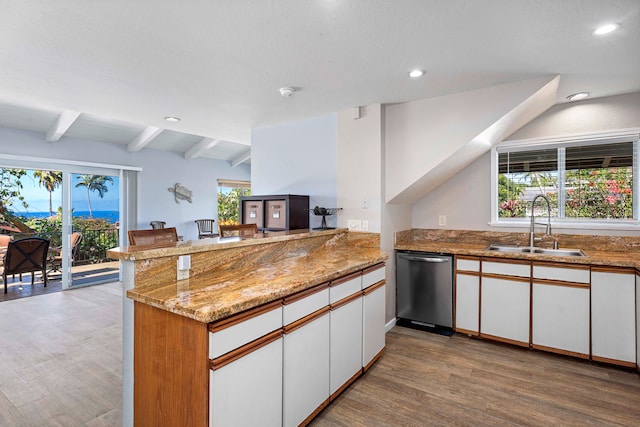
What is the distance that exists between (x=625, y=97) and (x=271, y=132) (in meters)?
3.70

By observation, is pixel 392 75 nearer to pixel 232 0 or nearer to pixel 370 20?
pixel 370 20

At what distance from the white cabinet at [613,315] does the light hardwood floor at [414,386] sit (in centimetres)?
15

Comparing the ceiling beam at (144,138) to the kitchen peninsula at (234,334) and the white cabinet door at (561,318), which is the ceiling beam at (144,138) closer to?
the kitchen peninsula at (234,334)

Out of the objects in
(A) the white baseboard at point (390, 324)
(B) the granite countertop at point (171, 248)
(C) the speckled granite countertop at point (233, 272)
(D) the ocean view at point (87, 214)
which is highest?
(D) the ocean view at point (87, 214)

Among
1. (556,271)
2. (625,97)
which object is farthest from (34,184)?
(625,97)

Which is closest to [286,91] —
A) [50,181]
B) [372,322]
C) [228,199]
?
[372,322]

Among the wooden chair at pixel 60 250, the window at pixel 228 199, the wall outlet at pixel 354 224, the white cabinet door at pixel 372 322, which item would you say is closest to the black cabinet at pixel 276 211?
the wall outlet at pixel 354 224

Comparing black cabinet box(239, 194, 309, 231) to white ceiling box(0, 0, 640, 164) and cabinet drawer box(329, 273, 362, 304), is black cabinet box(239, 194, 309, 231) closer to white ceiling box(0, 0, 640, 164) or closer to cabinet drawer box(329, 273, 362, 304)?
white ceiling box(0, 0, 640, 164)

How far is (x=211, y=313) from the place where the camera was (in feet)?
4.35

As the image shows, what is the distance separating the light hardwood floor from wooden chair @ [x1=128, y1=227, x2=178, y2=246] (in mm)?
1118

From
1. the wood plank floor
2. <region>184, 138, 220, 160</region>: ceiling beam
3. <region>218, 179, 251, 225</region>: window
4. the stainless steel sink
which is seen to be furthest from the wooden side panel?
<region>218, 179, 251, 225</region>: window

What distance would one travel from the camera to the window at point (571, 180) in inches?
123

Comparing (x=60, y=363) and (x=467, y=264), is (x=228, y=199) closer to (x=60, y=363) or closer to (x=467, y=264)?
(x=60, y=363)

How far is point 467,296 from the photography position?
10.5 ft
